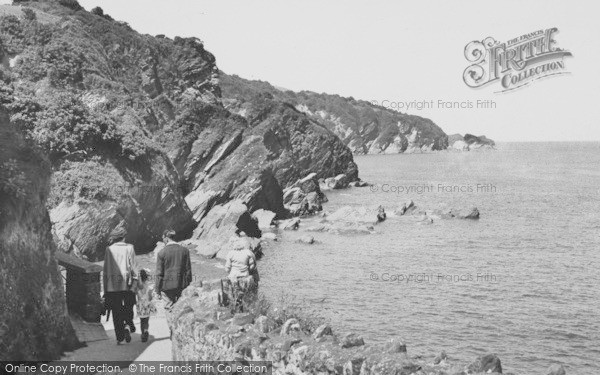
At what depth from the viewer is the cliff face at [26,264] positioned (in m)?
Answer: 10.4

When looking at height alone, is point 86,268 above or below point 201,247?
above

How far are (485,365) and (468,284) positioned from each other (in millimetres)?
28824

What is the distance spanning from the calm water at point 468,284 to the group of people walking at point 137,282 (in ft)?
44.7

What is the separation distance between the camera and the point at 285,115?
97938mm

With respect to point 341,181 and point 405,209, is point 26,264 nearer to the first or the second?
point 405,209

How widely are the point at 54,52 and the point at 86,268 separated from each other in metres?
36.2

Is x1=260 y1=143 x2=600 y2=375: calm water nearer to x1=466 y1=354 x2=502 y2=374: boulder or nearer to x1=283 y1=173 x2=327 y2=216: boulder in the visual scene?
x1=283 y1=173 x2=327 y2=216: boulder

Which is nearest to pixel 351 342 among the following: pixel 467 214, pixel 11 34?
pixel 11 34

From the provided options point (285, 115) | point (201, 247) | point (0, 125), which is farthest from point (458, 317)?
point (285, 115)

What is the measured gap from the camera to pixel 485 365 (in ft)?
27.9

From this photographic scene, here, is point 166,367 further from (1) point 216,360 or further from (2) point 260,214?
(2) point 260,214

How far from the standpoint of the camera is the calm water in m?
26.4

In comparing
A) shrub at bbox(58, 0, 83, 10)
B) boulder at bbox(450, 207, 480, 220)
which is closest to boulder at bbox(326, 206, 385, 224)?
boulder at bbox(450, 207, 480, 220)

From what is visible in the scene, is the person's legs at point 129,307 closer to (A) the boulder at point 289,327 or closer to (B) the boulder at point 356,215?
(A) the boulder at point 289,327
